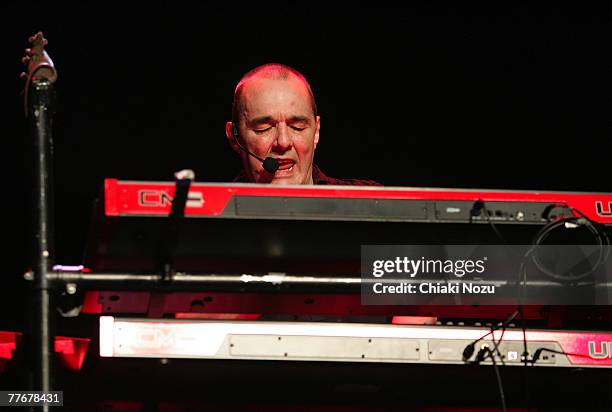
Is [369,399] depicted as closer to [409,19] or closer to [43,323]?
[43,323]

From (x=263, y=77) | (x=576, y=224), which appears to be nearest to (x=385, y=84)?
(x=263, y=77)

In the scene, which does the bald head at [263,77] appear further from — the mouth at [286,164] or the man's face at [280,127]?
the mouth at [286,164]

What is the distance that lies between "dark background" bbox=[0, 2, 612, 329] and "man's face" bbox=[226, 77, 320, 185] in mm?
359

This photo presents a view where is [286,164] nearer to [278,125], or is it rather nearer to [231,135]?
[278,125]

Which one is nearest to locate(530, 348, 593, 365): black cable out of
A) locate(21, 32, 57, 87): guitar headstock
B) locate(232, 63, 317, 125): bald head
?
locate(21, 32, 57, 87): guitar headstock

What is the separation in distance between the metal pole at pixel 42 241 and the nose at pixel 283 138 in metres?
1.51

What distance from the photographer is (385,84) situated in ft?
11.6

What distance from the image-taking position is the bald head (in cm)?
306

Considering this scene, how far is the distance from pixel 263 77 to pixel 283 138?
10.5 inches

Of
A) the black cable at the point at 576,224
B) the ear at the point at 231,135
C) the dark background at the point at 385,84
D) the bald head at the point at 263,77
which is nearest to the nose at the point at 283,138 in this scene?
the bald head at the point at 263,77

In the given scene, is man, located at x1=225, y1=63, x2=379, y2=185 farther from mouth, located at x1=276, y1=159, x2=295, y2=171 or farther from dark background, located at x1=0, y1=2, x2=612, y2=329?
dark background, located at x1=0, y1=2, x2=612, y2=329

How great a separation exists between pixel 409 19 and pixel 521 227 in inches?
81.1

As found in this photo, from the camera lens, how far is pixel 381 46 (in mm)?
3514

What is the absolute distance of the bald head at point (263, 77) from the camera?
3061 mm
